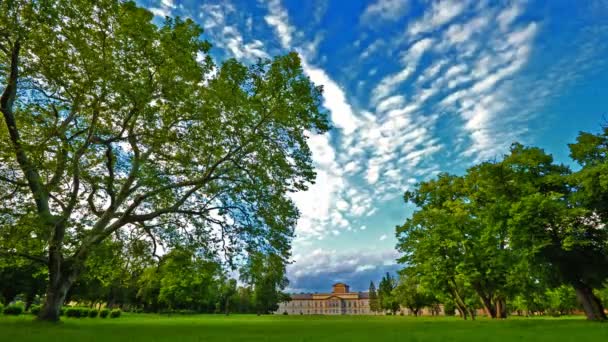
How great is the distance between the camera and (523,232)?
29562 mm

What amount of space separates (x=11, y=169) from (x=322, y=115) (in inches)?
740

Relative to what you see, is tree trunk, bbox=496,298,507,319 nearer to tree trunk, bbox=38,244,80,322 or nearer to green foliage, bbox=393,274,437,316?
green foliage, bbox=393,274,437,316

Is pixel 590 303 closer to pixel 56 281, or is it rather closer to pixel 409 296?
pixel 56 281

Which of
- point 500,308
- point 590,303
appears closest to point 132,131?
point 590,303

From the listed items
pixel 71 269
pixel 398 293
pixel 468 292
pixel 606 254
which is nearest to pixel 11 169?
pixel 71 269

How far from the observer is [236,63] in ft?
77.8

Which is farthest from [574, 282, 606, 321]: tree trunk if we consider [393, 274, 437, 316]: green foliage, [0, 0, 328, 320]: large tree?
[393, 274, 437, 316]: green foliage

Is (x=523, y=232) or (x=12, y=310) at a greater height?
(x=523, y=232)

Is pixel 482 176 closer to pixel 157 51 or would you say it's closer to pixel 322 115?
pixel 322 115

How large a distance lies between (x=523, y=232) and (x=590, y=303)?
Result: 25.4ft

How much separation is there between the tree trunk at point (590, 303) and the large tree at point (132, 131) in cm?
2465

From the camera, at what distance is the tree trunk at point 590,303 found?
2869cm

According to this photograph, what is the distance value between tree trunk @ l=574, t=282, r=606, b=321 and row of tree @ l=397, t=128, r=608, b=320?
0.07 metres

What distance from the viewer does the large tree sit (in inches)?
686
